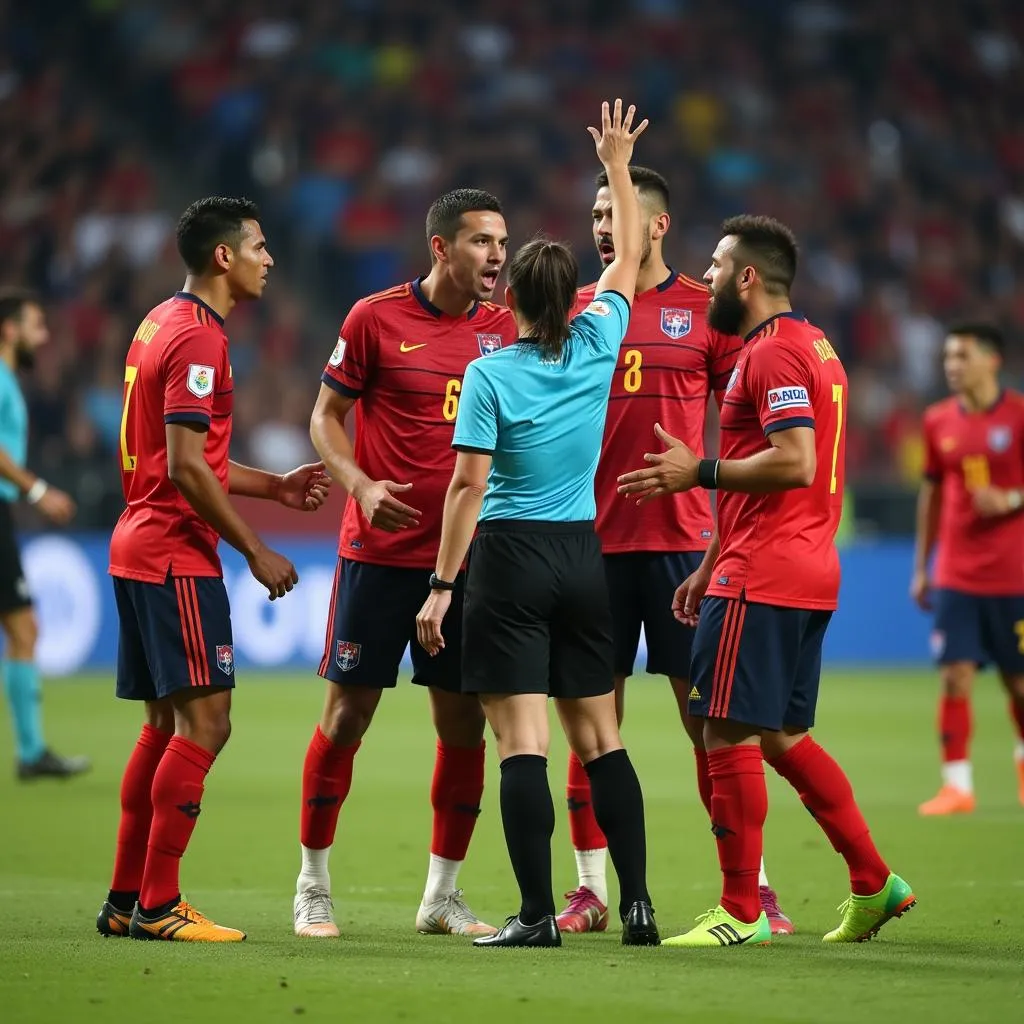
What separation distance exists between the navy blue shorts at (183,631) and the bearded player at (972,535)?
501 centimetres

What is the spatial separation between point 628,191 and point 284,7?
18665 mm

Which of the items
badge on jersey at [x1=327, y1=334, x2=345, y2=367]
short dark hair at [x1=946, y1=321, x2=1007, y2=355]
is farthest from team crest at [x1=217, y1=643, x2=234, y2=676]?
short dark hair at [x1=946, y1=321, x2=1007, y2=355]

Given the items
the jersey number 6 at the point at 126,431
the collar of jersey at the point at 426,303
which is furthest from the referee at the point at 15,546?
the collar of jersey at the point at 426,303

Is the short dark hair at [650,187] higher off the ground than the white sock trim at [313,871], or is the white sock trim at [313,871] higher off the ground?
the short dark hair at [650,187]

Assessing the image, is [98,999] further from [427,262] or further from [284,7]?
[284,7]

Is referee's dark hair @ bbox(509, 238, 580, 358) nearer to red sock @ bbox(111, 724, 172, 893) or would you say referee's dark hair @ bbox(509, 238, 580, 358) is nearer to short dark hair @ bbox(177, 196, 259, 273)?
short dark hair @ bbox(177, 196, 259, 273)

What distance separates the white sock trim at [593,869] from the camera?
6.41 metres

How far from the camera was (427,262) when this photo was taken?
21359 millimetres

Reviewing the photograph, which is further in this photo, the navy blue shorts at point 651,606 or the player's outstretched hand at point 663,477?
the navy blue shorts at point 651,606

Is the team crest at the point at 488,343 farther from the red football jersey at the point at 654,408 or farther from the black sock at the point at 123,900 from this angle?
the black sock at the point at 123,900

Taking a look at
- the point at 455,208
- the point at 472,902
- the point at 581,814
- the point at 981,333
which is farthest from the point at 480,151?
the point at 581,814

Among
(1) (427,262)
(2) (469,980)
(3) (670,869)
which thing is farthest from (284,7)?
(2) (469,980)

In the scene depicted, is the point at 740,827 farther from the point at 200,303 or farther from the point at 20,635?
the point at 20,635

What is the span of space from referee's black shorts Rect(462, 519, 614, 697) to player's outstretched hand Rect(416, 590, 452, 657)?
108 millimetres
